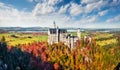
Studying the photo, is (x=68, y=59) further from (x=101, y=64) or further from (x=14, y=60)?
(x=14, y=60)

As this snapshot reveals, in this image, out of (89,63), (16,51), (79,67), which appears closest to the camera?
(16,51)

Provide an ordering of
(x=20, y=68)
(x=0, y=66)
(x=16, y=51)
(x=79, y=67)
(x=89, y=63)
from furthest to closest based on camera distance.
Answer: (x=89, y=63)
(x=79, y=67)
(x=16, y=51)
(x=20, y=68)
(x=0, y=66)

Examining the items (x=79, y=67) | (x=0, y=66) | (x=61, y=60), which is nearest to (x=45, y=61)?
(x=61, y=60)

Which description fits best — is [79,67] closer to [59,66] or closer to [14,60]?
[59,66]

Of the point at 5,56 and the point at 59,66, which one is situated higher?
the point at 5,56

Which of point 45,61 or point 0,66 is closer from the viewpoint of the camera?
point 0,66

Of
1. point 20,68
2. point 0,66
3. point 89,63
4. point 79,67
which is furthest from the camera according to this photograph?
point 89,63

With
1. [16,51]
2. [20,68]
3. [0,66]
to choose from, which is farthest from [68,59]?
[0,66]

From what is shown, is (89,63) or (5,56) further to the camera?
(89,63)

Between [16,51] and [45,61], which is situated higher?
[16,51]
